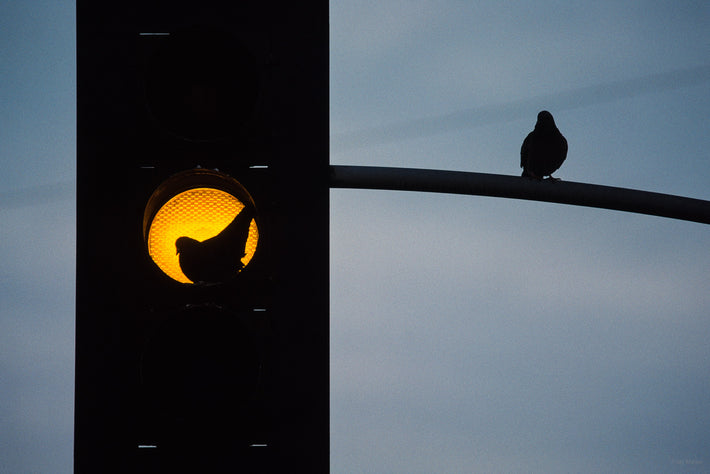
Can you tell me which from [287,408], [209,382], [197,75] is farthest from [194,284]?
[197,75]

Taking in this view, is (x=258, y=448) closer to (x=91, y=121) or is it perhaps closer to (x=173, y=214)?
(x=173, y=214)

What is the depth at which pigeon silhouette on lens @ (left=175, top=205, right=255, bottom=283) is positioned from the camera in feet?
6.20

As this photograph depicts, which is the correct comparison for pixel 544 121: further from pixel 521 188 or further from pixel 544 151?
pixel 521 188

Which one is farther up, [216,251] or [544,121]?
[544,121]

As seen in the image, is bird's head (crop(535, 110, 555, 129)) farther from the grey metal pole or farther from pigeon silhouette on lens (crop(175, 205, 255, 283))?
pigeon silhouette on lens (crop(175, 205, 255, 283))

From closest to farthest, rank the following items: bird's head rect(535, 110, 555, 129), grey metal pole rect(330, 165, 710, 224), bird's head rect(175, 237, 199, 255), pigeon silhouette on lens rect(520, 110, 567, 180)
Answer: bird's head rect(175, 237, 199, 255)
grey metal pole rect(330, 165, 710, 224)
pigeon silhouette on lens rect(520, 110, 567, 180)
bird's head rect(535, 110, 555, 129)

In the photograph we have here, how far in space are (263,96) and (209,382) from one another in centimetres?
81

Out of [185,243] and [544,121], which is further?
[544,121]

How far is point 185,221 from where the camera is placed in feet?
6.50

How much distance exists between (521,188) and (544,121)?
3.41 m

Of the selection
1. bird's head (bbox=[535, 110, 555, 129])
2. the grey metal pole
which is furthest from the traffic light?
bird's head (bbox=[535, 110, 555, 129])

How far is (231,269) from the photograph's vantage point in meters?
1.93

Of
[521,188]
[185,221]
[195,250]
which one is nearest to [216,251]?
[195,250]

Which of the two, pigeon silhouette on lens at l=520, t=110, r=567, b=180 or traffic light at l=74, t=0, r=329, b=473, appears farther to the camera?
pigeon silhouette on lens at l=520, t=110, r=567, b=180
